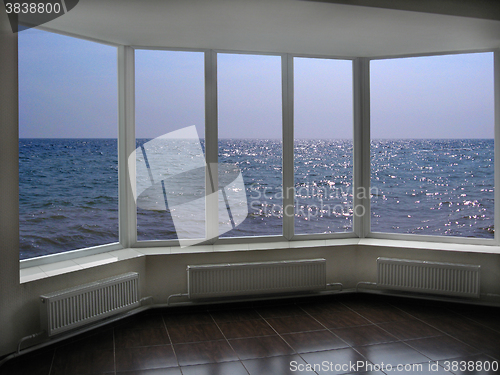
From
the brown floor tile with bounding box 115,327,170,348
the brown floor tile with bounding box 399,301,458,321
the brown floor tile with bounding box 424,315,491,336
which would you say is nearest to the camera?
the brown floor tile with bounding box 115,327,170,348

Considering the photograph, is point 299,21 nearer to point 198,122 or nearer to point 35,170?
point 198,122

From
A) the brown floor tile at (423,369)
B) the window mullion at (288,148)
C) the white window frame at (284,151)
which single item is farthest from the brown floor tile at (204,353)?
the window mullion at (288,148)

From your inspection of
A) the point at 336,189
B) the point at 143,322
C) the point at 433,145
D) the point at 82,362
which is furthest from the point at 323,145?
the point at 82,362

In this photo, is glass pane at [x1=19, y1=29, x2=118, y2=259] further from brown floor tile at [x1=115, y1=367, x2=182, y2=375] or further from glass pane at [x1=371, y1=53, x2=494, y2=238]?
glass pane at [x1=371, y1=53, x2=494, y2=238]

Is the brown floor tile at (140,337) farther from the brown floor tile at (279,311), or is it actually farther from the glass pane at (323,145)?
the glass pane at (323,145)

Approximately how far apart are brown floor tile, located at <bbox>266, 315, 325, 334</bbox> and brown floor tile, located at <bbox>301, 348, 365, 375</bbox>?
0.48m

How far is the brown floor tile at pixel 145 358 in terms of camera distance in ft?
10.0

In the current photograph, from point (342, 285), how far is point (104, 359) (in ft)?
8.14

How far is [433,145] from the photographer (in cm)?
473

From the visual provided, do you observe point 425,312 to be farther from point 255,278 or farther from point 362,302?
point 255,278

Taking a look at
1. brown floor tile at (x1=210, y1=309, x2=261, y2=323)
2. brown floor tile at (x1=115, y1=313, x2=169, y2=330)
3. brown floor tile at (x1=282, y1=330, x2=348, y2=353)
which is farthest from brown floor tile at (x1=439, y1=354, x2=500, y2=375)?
brown floor tile at (x1=115, y1=313, x2=169, y2=330)

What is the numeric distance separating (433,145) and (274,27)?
2253mm
